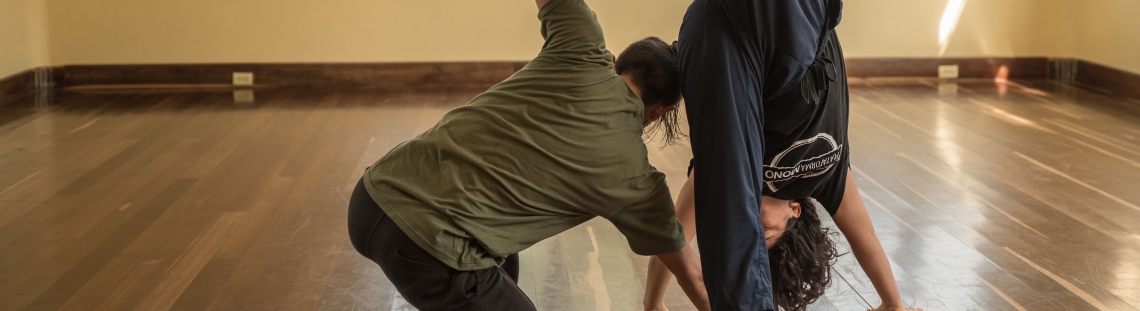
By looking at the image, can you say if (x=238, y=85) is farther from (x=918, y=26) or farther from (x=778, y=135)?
(x=778, y=135)

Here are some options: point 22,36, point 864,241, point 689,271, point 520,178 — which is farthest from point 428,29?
point 520,178

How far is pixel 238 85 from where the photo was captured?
5.69 meters

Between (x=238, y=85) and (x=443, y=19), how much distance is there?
124cm

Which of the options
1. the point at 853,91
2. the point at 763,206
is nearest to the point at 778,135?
the point at 763,206

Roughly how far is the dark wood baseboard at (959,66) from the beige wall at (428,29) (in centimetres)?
5

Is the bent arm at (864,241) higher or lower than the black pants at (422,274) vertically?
lower

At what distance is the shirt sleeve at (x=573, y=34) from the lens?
1.42 meters

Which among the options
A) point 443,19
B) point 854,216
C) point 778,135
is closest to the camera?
point 778,135

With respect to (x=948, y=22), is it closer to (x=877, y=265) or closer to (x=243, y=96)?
(x=243, y=96)

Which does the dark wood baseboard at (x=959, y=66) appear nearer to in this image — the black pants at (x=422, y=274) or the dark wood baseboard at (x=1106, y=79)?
the dark wood baseboard at (x=1106, y=79)

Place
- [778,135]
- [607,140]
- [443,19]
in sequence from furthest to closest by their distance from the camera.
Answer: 1. [443,19]
2. [778,135]
3. [607,140]

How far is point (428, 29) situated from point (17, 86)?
2174 mm

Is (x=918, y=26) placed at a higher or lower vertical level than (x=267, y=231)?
higher

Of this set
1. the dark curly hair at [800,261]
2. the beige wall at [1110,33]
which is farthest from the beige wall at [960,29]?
the dark curly hair at [800,261]
